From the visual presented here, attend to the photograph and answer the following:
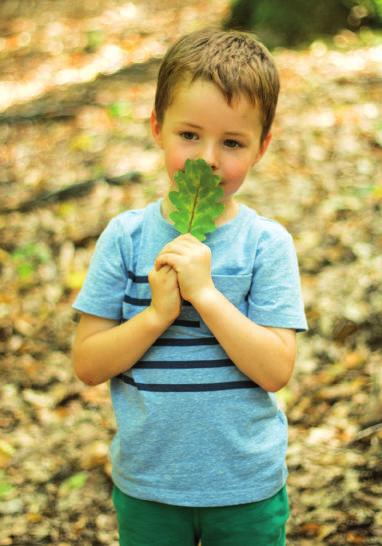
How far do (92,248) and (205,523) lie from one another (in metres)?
3.02

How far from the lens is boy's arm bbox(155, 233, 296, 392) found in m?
1.60

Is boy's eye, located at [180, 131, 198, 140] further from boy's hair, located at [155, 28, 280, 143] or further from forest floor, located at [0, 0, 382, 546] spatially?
forest floor, located at [0, 0, 382, 546]

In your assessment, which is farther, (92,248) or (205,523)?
(92,248)

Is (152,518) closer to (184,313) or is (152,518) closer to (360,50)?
(184,313)

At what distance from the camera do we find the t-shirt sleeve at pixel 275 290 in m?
1.71

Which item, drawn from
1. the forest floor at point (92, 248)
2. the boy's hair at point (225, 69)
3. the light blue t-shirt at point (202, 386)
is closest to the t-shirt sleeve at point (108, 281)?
the light blue t-shirt at point (202, 386)

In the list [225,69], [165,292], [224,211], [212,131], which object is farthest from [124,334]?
[225,69]

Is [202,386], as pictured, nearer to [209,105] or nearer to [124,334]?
[124,334]

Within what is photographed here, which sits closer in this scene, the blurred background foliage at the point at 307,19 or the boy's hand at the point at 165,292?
the boy's hand at the point at 165,292

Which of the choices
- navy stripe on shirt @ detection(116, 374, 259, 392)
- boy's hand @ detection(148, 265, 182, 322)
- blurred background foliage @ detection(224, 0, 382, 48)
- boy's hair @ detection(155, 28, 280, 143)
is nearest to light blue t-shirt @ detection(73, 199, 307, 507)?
navy stripe on shirt @ detection(116, 374, 259, 392)

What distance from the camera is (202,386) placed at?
66.5 inches

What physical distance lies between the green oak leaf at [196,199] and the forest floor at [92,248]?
175cm

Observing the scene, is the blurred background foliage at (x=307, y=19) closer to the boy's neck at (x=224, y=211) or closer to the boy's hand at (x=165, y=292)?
the boy's neck at (x=224, y=211)

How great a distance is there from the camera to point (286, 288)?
173cm
